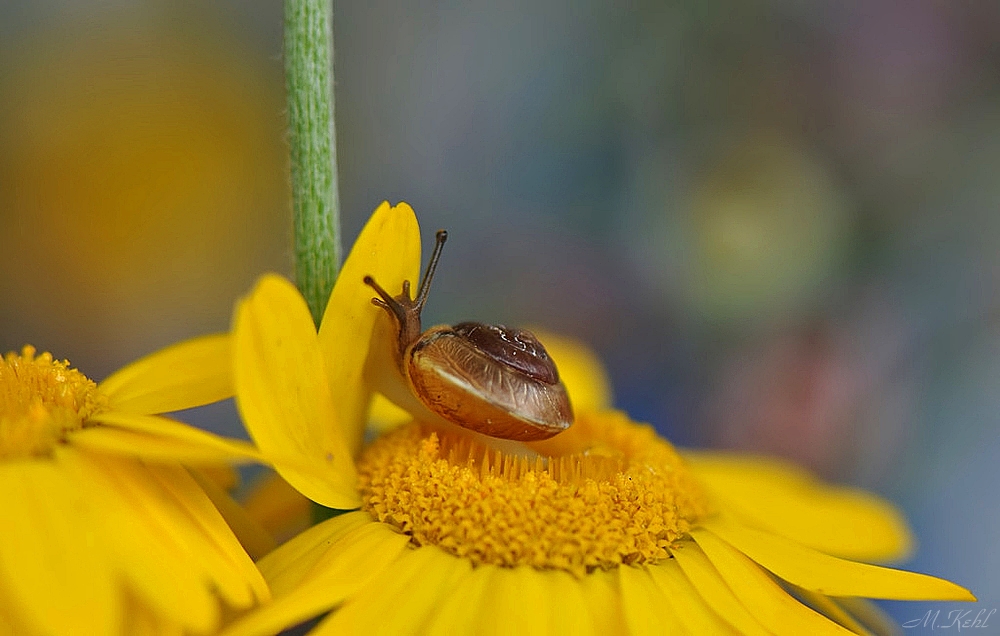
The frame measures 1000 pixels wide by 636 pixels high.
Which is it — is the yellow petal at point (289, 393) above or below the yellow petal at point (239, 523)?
above

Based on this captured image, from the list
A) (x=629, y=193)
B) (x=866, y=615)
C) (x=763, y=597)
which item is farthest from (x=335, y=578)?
(x=629, y=193)

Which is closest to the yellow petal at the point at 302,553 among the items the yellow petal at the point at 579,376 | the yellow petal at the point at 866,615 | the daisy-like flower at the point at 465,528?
the daisy-like flower at the point at 465,528

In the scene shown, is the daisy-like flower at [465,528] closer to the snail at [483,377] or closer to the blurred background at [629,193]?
the snail at [483,377]

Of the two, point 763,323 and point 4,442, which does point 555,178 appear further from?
point 4,442

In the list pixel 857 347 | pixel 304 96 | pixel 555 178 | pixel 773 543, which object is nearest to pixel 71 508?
pixel 304 96

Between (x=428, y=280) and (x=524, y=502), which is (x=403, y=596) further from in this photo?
(x=428, y=280)
